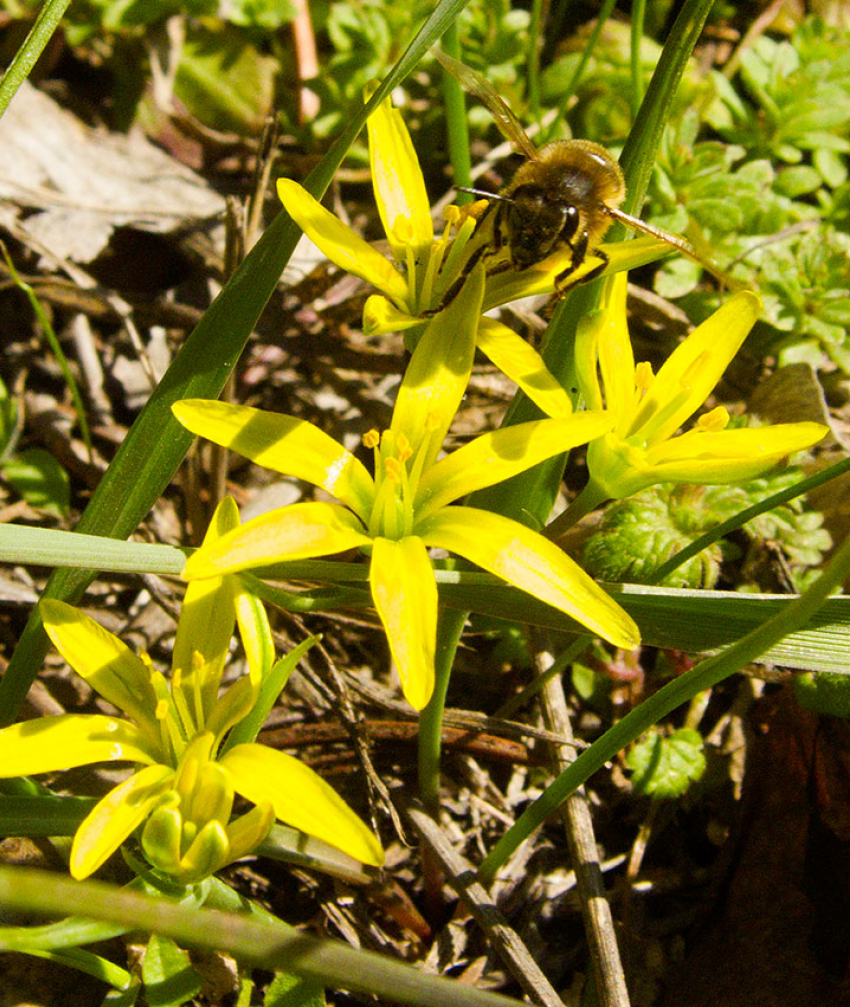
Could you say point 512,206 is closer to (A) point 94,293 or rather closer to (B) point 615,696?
(B) point 615,696

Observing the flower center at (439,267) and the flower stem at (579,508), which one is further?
the flower center at (439,267)

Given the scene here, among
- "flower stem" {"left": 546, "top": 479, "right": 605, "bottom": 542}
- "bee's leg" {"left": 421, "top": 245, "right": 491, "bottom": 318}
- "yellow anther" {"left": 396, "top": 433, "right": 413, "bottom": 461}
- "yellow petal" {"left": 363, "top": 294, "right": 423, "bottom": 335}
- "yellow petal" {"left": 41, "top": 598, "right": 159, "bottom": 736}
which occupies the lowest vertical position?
"yellow petal" {"left": 41, "top": 598, "right": 159, "bottom": 736}

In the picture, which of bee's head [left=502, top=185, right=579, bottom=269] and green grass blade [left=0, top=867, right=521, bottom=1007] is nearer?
green grass blade [left=0, top=867, right=521, bottom=1007]

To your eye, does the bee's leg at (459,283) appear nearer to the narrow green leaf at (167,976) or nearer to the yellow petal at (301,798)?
the yellow petal at (301,798)

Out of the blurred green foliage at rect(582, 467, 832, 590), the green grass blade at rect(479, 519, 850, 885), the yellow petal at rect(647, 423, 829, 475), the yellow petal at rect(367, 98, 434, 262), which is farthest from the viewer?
the blurred green foliage at rect(582, 467, 832, 590)

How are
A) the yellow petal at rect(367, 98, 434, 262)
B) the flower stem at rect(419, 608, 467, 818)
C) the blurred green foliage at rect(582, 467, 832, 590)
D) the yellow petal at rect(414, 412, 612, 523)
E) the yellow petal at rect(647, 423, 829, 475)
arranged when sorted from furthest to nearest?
the blurred green foliage at rect(582, 467, 832, 590) < the yellow petal at rect(367, 98, 434, 262) < the flower stem at rect(419, 608, 467, 818) < the yellow petal at rect(647, 423, 829, 475) < the yellow petal at rect(414, 412, 612, 523)

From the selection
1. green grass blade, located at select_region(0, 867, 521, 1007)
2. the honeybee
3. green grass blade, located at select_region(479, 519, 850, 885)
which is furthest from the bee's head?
green grass blade, located at select_region(0, 867, 521, 1007)

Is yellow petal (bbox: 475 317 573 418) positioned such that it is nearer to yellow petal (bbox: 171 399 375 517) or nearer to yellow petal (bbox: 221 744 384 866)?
yellow petal (bbox: 171 399 375 517)

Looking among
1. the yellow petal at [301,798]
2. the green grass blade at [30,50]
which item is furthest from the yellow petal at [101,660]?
the green grass blade at [30,50]
